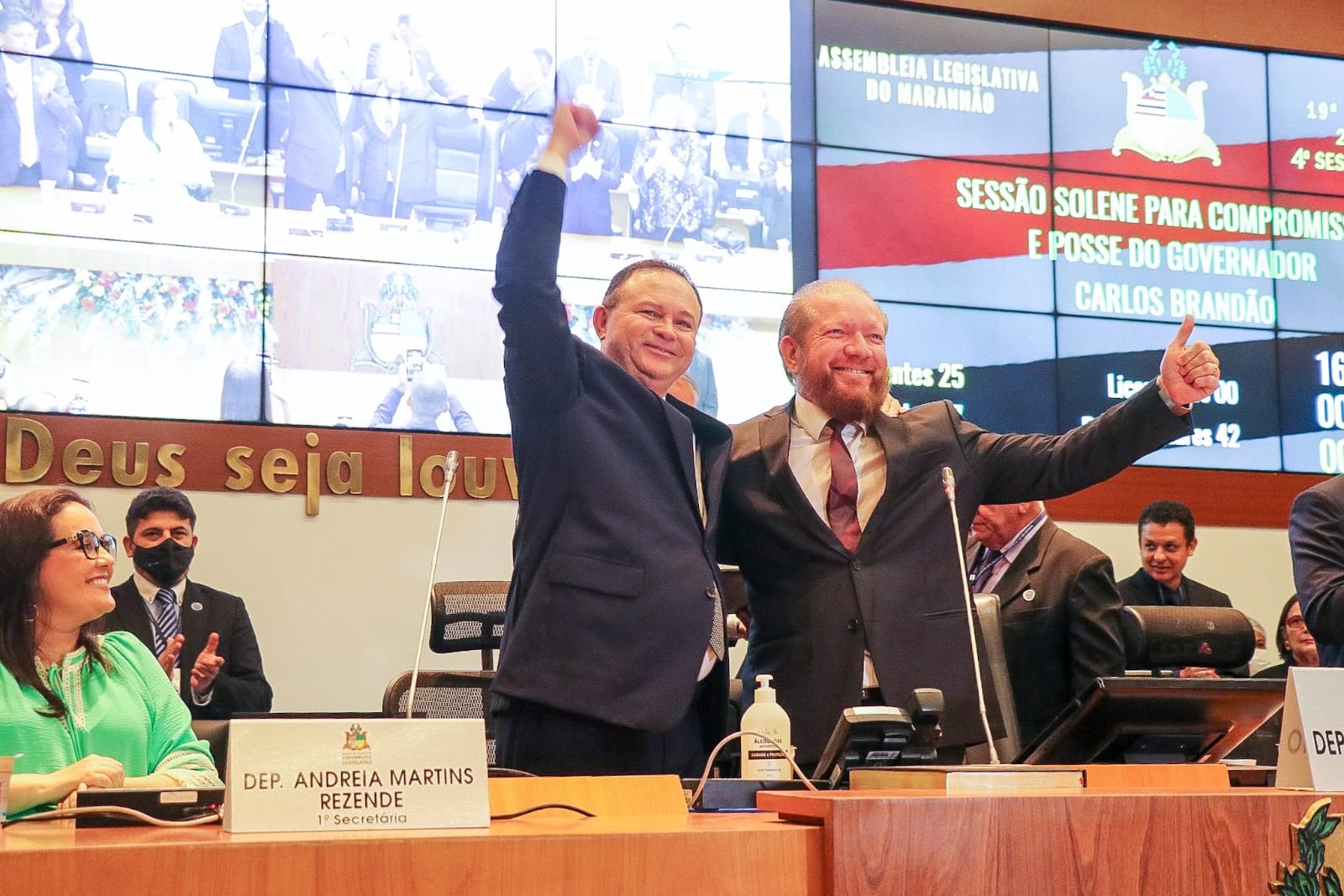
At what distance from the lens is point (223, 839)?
115 cm

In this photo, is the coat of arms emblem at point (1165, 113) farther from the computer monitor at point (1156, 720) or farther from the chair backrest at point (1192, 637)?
the computer monitor at point (1156, 720)

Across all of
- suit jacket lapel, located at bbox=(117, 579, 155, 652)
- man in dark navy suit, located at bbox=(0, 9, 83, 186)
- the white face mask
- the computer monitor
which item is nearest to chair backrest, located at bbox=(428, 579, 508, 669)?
suit jacket lapel, located at bbox=(117, 579, 155, 652)

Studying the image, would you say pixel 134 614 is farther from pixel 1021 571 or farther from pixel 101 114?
pixel 1021 571

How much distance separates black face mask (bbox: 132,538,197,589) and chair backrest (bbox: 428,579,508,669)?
0.81m

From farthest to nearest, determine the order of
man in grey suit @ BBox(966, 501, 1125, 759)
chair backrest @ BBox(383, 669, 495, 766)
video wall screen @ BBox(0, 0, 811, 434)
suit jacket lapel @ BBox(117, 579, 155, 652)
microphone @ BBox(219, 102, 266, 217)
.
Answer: microphone @ BBox(219, 102, 266, 217) → video wall screen @ BBox(0, 0, 811, 434) → suit jacket lapel @ BBox(117, 579, 155, 652) → chair backrest @ BBox(383, 669, 495, 766) → man in grey suit @ BBox(966, 501, 1125, 759)

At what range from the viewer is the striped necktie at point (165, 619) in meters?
4.26

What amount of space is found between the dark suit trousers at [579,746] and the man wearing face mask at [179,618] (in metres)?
2.23

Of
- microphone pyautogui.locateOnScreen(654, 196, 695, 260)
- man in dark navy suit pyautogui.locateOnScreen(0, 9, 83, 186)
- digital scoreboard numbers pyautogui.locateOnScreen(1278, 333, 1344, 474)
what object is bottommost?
digital scoreboard numbers pyautogui.locateOnScreen(1278, 333, 1344, 474)

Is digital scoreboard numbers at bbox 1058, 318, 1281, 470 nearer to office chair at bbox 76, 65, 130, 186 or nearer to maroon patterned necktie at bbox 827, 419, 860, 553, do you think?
office chair at bbox 76, 65, 130, 186

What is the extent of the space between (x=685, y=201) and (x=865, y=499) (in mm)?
3664

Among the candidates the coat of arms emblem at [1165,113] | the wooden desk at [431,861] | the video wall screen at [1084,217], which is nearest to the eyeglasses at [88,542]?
the wooden desk at [431,861]

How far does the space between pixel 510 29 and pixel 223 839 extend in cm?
510

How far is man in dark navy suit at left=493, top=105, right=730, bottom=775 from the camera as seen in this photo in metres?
2.16

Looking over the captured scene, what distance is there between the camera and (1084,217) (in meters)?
6.60
